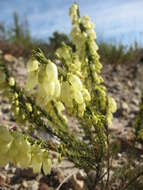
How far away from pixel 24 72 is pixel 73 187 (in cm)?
397

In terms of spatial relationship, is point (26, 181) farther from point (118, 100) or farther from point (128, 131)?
Result: point (118, 100)

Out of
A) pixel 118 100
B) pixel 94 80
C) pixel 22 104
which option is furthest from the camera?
pixel 118 100

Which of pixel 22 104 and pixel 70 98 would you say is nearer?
pixel 70 98

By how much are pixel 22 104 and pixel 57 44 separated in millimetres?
6849

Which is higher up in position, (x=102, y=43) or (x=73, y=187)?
(x=102, y=43)

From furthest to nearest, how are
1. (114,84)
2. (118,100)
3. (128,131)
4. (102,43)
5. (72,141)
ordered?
(102,43), (114,84), (118,100), (128,131), (72,141)

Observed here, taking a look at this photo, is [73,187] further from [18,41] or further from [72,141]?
[18,41]

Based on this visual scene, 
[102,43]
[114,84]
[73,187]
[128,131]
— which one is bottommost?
[73,187]

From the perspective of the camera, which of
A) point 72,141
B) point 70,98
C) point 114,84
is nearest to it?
point 70,98

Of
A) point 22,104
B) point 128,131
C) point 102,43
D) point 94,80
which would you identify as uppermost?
point 102,43

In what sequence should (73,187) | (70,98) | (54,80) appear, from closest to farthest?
(54,80), (70,98), (73,187)

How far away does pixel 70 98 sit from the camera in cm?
126

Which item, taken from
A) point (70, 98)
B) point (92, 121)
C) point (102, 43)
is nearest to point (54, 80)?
point (70, 98)

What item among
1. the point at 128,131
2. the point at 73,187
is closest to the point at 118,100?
the point at 128,131
